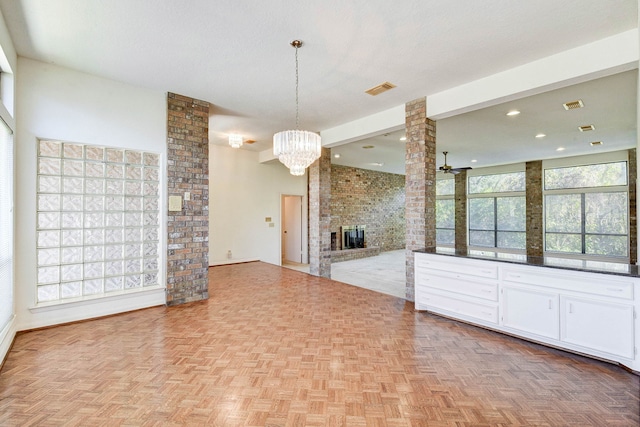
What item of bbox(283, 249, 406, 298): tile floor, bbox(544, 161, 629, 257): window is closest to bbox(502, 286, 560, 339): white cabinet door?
bbox(283, 249, 406, 298): tile floor

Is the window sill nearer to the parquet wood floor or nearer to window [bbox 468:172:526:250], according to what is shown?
the parquet wood floor

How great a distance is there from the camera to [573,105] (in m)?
4.42

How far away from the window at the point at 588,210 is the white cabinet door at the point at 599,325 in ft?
24.2

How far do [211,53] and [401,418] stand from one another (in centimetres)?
372

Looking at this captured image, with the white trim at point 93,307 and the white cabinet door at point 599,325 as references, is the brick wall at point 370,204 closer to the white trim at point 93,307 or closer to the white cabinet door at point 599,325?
the white trim at point 93,307

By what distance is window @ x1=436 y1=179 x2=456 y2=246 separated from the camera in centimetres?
1110

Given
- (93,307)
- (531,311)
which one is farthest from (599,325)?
(93,307)

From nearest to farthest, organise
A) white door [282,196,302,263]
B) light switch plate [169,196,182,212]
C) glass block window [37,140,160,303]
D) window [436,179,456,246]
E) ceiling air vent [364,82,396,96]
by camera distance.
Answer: glass block window [37,140,160,303] < ceiling air vent [364,82,396,96] < light switch plate [169,196,182,212] < white door [282,196,302,263] < window [436,179,456,246]

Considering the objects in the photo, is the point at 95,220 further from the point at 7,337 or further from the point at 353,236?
the point at 353,236

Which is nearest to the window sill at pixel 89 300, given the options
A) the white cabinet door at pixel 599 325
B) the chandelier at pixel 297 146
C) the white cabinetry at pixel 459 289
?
the chandelier at pixel 297 146

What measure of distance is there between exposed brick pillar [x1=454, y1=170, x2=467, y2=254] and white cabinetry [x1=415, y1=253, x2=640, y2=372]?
795 centimetres

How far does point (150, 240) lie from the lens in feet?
13.1

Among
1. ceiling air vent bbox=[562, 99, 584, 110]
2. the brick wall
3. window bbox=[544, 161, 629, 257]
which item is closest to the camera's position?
ceiling air vent bbox=[562, 99, 584, 110]

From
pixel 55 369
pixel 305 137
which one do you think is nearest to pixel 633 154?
pixel 305 137
